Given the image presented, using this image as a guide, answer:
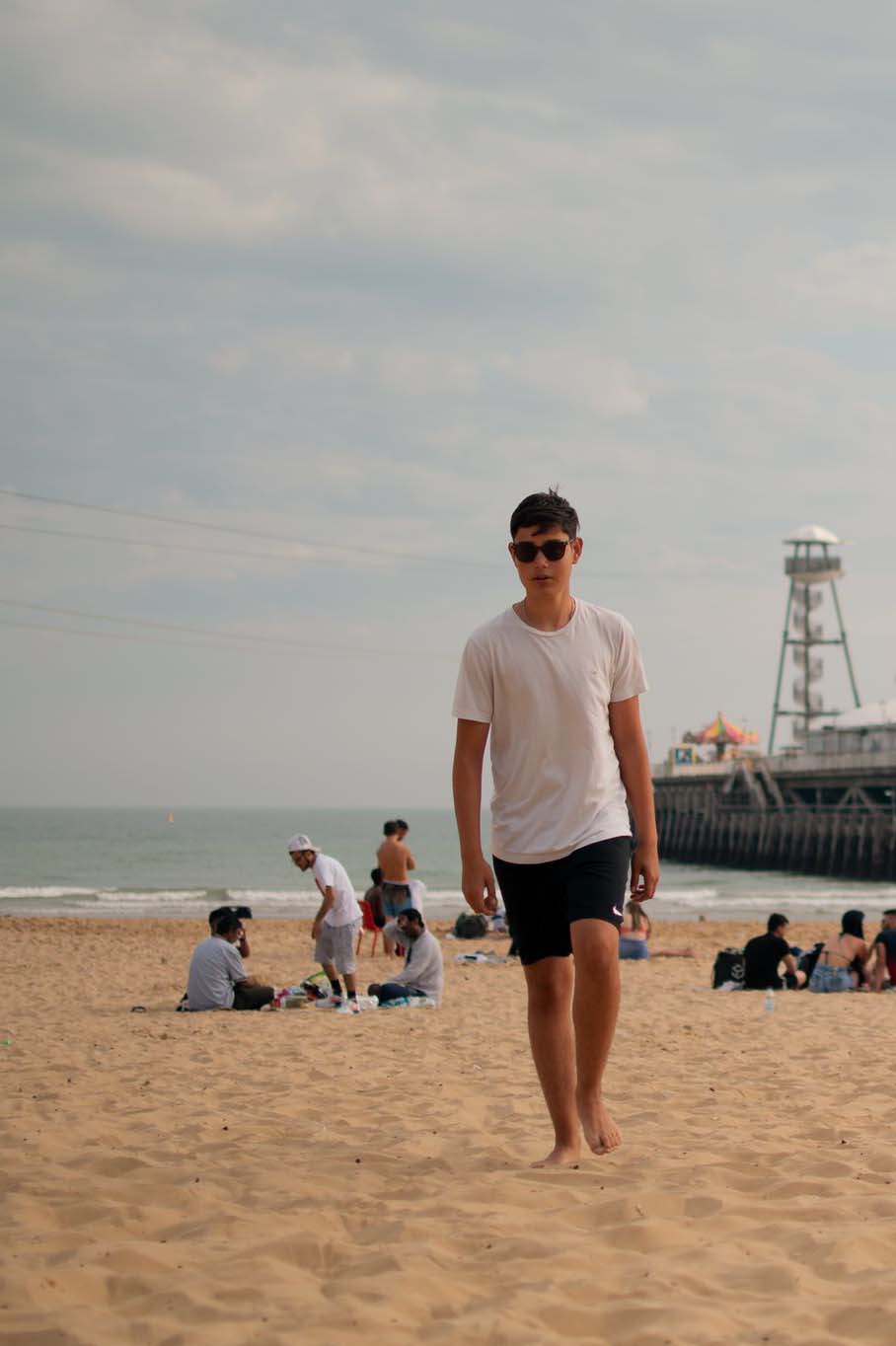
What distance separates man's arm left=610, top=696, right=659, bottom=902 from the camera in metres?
4.20

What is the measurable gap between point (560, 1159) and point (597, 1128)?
0.18 metres

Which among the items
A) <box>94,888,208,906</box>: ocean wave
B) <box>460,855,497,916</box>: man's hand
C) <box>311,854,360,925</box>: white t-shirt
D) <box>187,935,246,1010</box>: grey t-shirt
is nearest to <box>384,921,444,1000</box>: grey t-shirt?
<box>311,854,360,925</box>: white t-shirt

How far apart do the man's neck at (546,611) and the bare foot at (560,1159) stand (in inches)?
64.9

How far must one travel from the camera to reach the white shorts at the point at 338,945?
11.0 meters

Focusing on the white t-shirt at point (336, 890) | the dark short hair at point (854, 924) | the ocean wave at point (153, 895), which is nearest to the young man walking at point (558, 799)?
the white t-shirt at point (336, 890)

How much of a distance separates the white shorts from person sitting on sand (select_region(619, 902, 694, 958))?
5.76 meters

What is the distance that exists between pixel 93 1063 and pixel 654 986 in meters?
7.24

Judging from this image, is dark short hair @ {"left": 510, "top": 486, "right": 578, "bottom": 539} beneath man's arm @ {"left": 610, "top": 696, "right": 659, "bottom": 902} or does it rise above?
above

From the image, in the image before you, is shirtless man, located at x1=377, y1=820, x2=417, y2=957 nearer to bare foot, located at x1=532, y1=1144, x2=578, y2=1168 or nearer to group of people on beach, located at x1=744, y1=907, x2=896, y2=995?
group of people on beach, located at x1=744, y1=907, x2=896, y2=995

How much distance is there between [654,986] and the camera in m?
13.0

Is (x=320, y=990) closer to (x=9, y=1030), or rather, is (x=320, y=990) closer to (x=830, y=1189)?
(x=9, y=1030)

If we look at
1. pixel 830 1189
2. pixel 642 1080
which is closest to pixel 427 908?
pixel 642 1080

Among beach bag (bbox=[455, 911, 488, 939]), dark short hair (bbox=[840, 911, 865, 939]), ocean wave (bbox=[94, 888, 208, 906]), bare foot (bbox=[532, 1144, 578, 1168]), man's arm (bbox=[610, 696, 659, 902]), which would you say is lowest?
ocean wave (bbox=[94, 888, 208, 906])

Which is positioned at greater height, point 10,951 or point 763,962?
point 763,962
